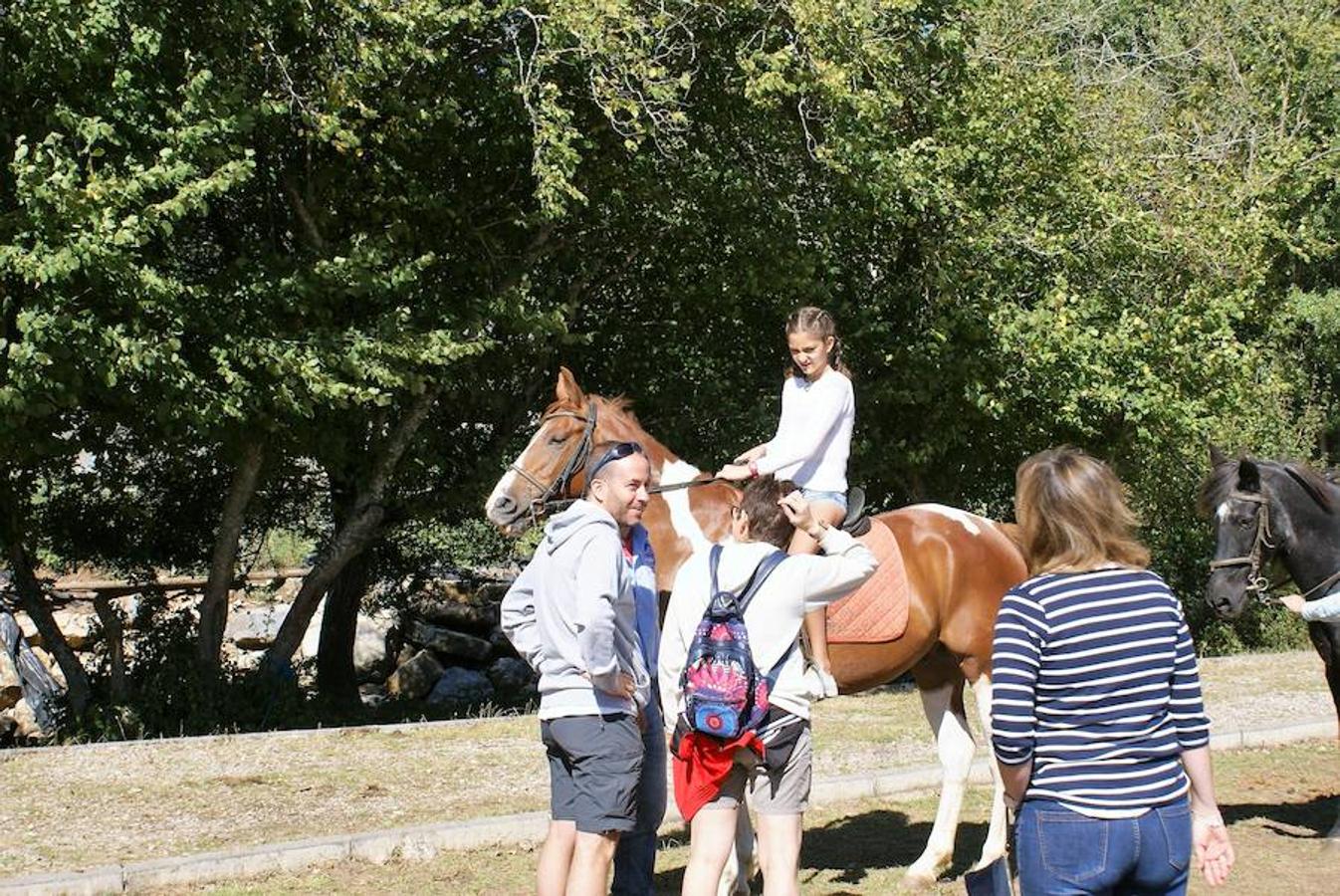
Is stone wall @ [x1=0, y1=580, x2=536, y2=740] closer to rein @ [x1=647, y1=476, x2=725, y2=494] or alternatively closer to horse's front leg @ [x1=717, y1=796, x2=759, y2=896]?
rein @ [x1=647, y1=476, x2=725, y2=494]

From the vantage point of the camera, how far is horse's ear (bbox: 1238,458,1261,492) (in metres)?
9.00

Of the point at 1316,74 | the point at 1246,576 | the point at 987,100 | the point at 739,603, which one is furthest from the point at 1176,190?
the point at 739,603


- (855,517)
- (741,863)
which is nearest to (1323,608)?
(855,517)

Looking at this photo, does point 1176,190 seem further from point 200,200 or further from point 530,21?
point 200,200

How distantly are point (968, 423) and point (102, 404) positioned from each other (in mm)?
10279

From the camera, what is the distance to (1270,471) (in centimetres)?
915

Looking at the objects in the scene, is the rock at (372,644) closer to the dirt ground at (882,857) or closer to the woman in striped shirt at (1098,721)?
the dirt ground at (882,857)

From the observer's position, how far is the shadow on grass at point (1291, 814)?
9.20 metres

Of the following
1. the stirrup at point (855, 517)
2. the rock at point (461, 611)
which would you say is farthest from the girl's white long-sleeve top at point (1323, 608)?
the rock at point (461, 611)

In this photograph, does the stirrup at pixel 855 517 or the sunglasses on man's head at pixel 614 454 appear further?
the stirrup at pixel 855 517

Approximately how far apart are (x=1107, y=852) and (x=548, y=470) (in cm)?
518

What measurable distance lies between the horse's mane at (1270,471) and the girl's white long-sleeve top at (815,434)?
2915mm

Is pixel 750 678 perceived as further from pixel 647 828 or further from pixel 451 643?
pixel 451 643

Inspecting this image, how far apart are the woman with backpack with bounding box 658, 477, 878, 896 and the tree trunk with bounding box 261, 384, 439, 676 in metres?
10.3
